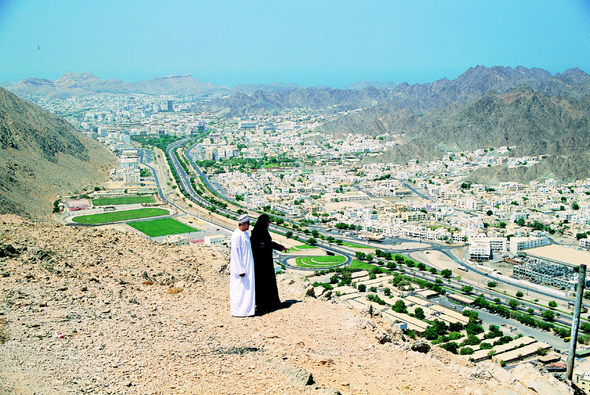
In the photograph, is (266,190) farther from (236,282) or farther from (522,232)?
(236,282)

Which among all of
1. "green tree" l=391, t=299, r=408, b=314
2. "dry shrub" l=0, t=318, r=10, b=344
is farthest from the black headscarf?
"green tree" l=391, t=299, r=408, b=314

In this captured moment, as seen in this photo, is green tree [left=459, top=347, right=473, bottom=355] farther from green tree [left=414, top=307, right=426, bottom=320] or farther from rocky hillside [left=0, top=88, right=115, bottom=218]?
rocky hillside [left=0, top=88, right=115, bottom=218]

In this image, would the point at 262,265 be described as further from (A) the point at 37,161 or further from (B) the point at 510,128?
(B) the point at 510,128

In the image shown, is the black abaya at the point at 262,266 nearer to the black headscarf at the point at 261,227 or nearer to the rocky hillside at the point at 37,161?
the black headscarf at the point at 261,227

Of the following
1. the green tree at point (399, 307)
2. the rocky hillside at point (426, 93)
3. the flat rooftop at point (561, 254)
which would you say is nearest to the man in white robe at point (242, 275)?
the green tree at point (399, 307)

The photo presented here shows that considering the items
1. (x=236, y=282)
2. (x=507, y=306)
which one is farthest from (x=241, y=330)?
(x=507, y=306)

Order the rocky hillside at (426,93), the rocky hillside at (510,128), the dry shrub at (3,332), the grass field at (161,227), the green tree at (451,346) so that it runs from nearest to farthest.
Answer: the dry shrub at (3,332)
the green tree at (451,346)
the grass field at (161,227)
the rocky hillside at (510,128)
the rocky hillside at (426,93)
